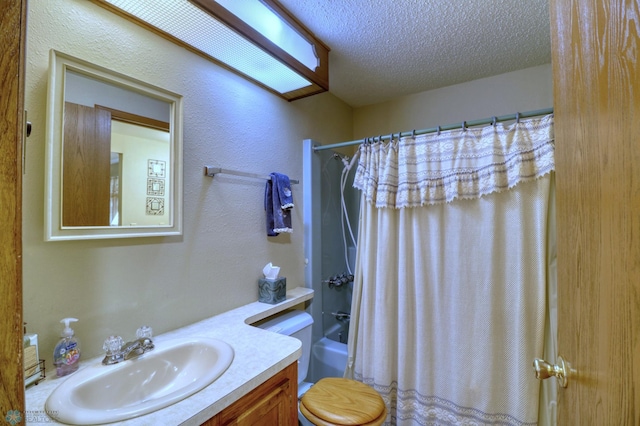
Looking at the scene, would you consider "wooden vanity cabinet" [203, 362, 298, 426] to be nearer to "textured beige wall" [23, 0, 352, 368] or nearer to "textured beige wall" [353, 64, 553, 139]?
"textured beige wall" [23, 0, 352, 368]

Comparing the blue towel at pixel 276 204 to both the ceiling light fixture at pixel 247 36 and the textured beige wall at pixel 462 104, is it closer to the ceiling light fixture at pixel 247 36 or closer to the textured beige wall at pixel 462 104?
the ceiling light fixture at pixel 247 36

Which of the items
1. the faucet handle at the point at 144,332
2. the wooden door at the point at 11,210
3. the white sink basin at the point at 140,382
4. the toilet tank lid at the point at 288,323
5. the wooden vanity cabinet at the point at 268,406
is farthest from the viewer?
the toilet tank lid at the point at 288,323

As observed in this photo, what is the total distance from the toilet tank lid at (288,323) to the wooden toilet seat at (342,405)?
0.32 meters

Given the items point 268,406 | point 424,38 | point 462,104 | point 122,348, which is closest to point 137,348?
point 122,348

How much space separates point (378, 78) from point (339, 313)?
1973 mm

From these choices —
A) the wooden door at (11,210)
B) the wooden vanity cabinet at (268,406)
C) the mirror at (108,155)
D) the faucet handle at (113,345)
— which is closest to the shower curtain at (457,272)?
the wooden vanity cabinet at (268,406)

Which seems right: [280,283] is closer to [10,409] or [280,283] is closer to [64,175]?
[64,175]

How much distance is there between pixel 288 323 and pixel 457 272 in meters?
1.03

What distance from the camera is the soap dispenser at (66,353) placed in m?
0.88

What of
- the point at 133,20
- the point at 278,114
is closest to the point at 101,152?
the point at 133,20

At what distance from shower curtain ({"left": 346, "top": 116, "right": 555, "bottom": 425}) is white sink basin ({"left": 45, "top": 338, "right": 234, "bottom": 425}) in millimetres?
1045

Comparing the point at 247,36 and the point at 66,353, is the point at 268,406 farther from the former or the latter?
the point at 247,36

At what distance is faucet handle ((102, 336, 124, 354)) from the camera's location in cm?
96

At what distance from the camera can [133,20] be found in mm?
1117
